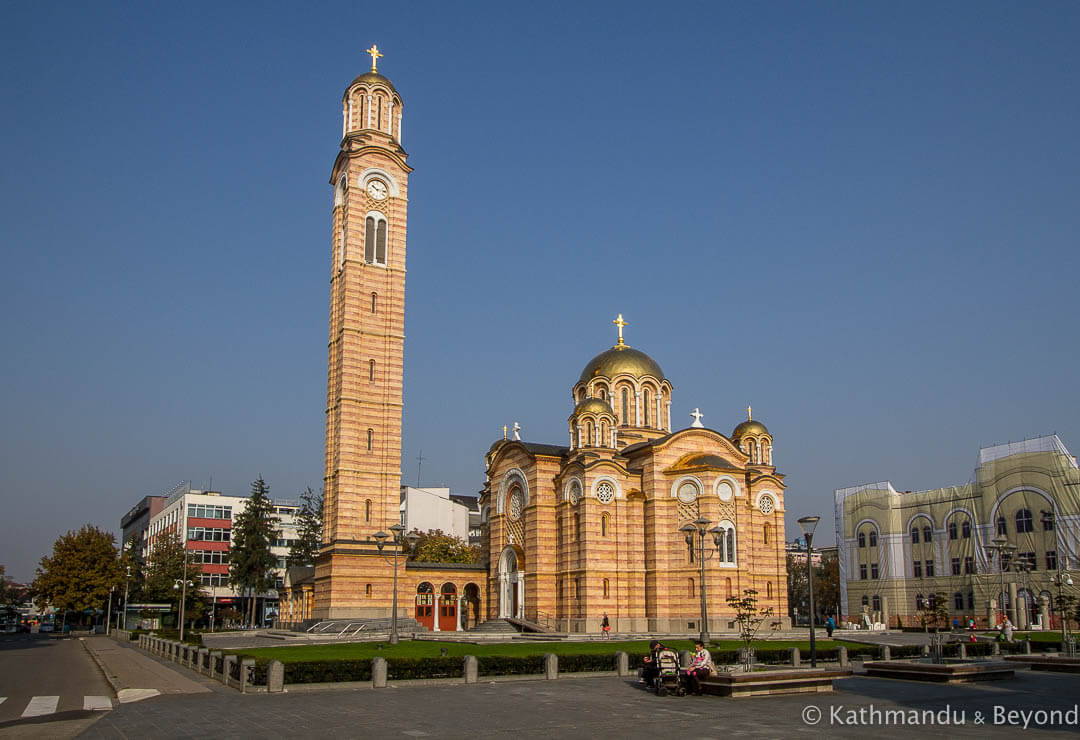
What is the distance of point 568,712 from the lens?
16.4m

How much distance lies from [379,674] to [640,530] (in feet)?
82.6

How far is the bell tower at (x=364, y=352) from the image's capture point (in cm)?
4303

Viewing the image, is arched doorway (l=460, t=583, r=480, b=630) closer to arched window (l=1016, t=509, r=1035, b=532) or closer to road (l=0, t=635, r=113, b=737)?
road (l=0, t=635, r=113, b=737)

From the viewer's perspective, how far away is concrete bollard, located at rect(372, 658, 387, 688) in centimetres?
2052

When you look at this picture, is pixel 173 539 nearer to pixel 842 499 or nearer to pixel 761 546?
pixel 761 546

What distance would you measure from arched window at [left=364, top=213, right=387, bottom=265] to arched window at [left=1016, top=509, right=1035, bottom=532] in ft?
137

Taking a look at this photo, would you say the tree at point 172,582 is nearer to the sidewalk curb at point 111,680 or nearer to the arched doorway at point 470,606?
the arched doorway at point 470,606

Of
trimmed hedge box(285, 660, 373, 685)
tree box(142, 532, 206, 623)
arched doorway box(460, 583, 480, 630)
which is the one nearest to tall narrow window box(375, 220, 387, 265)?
arched doorway box(460, 583, 480, 630)

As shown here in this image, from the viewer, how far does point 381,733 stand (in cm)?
1401

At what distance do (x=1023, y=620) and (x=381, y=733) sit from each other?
5152 centimetres

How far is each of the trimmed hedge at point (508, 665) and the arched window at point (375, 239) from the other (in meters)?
28.6

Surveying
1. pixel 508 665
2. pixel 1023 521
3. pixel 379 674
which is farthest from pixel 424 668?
pixel 1023 521

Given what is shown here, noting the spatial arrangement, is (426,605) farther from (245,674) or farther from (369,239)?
(245,674)

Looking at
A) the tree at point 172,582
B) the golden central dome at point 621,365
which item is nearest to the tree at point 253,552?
the tree at point 172,582
